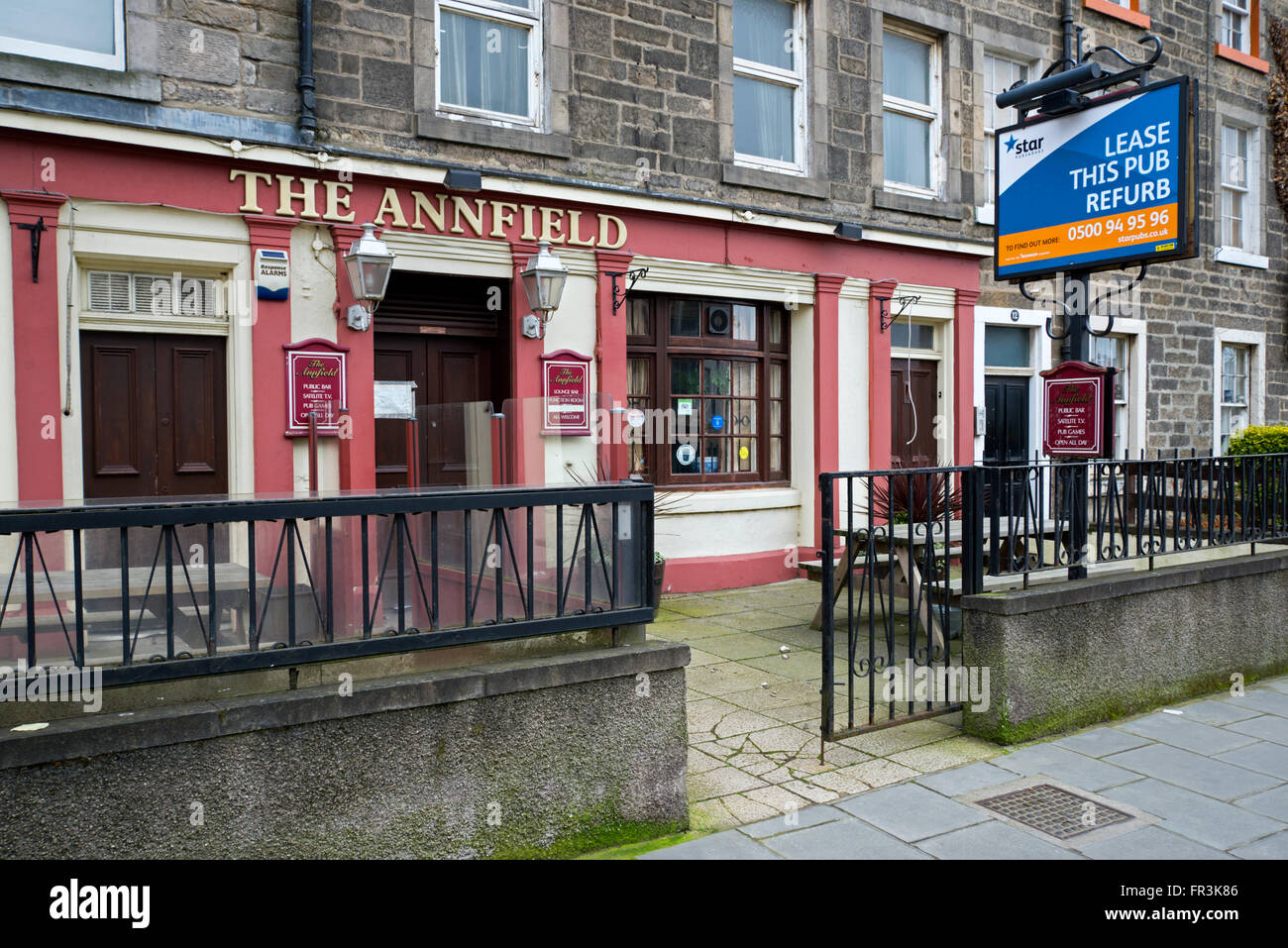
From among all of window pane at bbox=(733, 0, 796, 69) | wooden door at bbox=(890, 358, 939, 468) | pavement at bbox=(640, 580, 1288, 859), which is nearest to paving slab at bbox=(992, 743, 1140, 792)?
pavement at bbox=(640, 580, 1288, 859)

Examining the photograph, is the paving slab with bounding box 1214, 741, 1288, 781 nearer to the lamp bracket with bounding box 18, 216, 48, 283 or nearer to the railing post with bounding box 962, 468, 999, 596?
the railing post with bounding box 962, 468, 999, 596

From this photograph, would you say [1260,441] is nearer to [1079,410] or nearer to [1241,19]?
[1241,19]

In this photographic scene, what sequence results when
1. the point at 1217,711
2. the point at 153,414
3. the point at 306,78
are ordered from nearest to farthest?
the point at 1217,711, the point at 153,414, the point at 306,78

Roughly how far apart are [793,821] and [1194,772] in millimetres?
2266

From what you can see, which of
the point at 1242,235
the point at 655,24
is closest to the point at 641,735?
the point at 655,24

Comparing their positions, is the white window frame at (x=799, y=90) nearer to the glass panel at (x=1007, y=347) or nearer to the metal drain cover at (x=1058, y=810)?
the glass panel at (x=1007, y=347)

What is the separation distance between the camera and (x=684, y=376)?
33.9 ft

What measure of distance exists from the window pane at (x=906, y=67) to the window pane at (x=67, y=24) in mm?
8041

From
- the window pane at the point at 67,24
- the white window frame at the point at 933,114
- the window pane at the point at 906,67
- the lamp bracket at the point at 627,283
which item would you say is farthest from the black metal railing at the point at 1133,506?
the window pane at the point at 67,24

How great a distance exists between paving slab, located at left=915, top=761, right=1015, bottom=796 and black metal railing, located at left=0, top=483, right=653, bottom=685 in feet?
5.86

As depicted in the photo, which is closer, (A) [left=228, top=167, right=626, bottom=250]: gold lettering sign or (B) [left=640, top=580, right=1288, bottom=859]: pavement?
(B) [left=640, top=580, right=1288, bottom=859]: pavement

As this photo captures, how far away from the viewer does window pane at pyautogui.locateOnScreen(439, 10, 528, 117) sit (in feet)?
28.0

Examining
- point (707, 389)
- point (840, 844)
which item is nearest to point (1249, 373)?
point (707, 389)

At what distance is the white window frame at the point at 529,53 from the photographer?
8.42 meters
